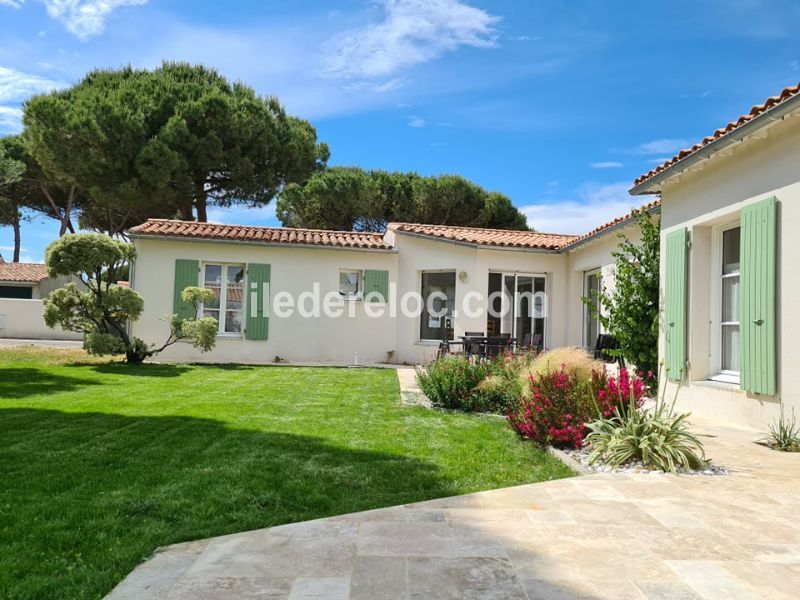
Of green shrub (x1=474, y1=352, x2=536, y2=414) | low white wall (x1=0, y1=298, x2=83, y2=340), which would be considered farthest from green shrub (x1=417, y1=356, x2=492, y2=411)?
low white wall (x1=0, y1=298, x2=83, y2=340)

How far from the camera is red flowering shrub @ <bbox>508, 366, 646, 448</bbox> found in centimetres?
552

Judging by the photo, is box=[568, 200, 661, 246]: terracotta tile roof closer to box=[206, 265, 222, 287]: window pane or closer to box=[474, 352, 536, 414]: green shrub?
box=[474, 352, 536, 414]: green shrub

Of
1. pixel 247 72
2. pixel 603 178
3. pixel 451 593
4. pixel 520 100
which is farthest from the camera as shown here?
pixel 247 72

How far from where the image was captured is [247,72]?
2512 cm

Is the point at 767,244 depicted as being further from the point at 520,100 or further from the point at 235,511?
the point at 520,100

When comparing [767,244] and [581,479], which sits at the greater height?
[767,244]

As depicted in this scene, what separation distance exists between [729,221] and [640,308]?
2.15 metres

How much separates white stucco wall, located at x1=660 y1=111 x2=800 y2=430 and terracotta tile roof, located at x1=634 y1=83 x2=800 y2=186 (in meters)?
0.27

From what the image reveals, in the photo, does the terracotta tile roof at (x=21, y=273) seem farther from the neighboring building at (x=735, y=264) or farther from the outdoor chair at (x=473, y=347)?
the neighboring building at (x=735, y=264)

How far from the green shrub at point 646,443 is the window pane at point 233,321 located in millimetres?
11407

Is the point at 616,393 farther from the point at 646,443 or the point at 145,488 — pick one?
the point at 145,488

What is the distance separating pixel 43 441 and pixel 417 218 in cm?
2274

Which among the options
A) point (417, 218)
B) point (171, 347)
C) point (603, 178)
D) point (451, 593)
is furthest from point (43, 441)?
point (417, 218)

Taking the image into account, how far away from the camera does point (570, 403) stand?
5.73 m
